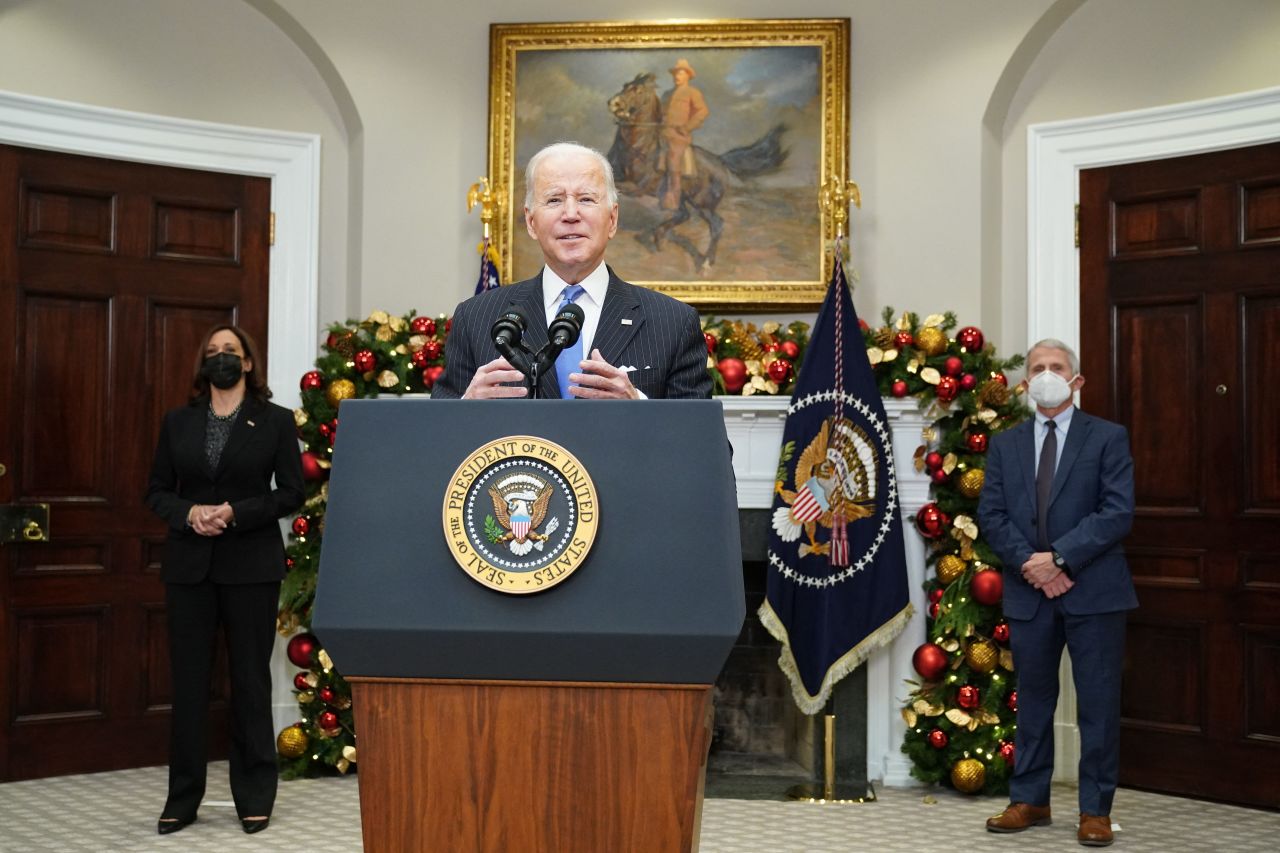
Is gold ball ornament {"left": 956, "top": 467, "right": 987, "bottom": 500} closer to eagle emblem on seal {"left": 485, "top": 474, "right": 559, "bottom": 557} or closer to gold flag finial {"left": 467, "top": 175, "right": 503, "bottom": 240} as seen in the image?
gold flag finial {"left": 467, "top": 175, "right": 503, "bottom": 240}

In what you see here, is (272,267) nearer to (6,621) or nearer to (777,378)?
(6,621)

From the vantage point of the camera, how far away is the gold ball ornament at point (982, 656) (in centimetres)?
526

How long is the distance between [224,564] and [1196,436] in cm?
379

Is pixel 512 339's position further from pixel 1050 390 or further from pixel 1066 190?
pixel 1066 190

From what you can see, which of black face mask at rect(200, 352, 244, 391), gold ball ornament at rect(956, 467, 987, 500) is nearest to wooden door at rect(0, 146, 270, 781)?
black face mask at rect(200, 352, 244, 391)

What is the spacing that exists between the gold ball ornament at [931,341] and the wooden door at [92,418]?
2999 millimetres

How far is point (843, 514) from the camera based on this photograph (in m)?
5.32

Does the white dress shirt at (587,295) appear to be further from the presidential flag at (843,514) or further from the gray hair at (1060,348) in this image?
the presidential flag at (843,514)

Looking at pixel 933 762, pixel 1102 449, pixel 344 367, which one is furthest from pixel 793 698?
pixel 344 367

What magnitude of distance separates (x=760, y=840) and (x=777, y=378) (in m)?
1.87

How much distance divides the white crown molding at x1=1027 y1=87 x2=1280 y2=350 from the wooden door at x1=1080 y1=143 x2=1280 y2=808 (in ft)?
0.20

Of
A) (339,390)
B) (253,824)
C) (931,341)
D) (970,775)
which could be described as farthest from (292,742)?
(931,341)

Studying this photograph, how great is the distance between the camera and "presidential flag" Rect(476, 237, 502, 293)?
5.68m

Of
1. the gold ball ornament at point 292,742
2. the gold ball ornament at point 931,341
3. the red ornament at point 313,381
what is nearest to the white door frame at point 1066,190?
the gold ball ornament at point 931,341
